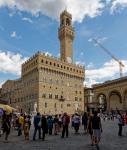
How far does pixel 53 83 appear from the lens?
72.5m

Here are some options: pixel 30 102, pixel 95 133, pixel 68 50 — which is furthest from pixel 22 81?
pixel 95 133

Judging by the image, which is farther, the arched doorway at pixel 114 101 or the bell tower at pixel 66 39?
the bell tower at pixel 66 39

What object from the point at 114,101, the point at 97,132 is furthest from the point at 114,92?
the point at 97,132

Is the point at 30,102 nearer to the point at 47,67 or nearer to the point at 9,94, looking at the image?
the point at 47,67

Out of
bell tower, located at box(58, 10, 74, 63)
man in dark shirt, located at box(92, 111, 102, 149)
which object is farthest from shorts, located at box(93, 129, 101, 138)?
bell tower, located at box(58, 10, 74, 63)

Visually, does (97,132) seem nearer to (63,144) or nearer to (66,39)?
(63,144)

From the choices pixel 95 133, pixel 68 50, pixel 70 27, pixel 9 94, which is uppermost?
pixel 70 27

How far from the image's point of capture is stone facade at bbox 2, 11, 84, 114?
69.8 meters

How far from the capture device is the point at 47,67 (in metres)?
71.4

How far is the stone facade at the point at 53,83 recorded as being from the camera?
229 ft

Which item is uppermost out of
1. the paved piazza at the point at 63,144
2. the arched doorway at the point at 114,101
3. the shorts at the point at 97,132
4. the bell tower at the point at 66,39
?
the bell tower at the point at 66,39

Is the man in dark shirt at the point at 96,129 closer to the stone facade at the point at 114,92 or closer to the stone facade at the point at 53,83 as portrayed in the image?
the stone facade at the point at 53,83

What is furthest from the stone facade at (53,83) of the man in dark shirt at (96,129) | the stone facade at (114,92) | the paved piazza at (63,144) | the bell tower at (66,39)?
the man in dark shirt at (96,129)

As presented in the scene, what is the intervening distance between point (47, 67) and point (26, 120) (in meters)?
53.9
